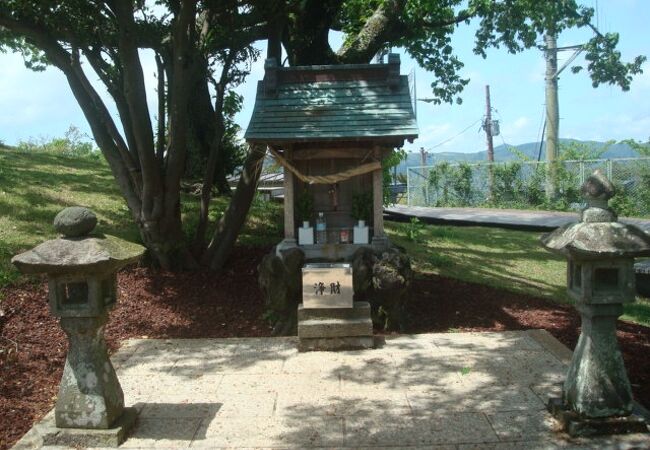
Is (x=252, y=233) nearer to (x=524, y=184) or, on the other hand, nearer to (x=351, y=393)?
(x=351, y=393)

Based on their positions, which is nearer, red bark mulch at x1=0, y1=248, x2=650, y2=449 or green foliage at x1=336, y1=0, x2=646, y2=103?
red bark mulch at x1=0, y1=248, x2=650, y2=449

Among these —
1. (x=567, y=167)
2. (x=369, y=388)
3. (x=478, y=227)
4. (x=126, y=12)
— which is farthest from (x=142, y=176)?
(x=567, y=167)

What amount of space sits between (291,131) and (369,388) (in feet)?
12.2

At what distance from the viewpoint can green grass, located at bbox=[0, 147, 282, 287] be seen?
998cm

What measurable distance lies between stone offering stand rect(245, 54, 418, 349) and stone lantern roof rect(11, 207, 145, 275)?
3038 millimetres

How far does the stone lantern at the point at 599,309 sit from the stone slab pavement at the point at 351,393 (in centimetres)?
17

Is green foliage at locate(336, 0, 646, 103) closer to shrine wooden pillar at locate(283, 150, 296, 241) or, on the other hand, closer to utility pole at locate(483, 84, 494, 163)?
→ shrine wooden pillar at locate(283, 150, 296, 241)

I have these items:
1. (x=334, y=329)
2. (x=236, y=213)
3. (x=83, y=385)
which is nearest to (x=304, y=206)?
(x=236, y=213)

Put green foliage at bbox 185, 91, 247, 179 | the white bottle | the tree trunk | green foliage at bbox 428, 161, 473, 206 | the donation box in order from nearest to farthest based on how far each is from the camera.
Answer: the donation box
the white bottle
the tree trunk
green foliage at bbox 185, 91, 247, 179
green foliage at bbox 428, 161, 473, 206

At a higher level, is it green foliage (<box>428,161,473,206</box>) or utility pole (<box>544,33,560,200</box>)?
utility pole (<box>544,33,560,200</box>)

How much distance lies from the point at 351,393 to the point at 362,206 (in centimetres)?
341

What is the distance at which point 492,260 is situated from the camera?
508 inches

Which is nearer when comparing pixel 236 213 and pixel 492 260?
pixel 236 213

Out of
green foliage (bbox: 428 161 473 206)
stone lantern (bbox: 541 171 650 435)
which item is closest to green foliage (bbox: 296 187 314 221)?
stone lantern (bbox: 541 171 650 435)
